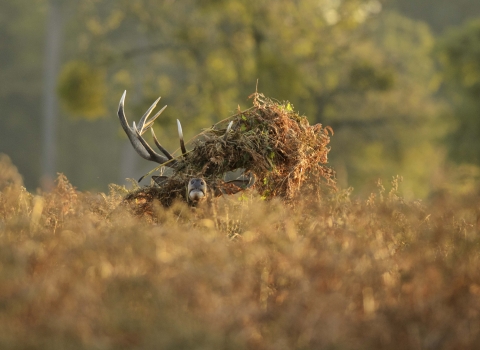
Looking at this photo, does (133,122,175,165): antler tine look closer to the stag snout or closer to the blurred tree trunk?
the stag snout

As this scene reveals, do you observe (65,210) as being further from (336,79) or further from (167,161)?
(336,79)

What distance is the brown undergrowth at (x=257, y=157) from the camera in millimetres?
7730

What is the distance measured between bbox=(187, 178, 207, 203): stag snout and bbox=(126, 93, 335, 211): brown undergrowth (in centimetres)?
24

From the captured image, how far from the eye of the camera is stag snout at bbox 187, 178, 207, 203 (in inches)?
284

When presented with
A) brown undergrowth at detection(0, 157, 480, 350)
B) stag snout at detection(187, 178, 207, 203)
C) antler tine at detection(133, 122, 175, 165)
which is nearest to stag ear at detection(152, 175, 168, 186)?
stag snout at detection(187, 178, 207, 203)

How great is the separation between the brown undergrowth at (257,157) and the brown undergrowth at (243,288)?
1.63m

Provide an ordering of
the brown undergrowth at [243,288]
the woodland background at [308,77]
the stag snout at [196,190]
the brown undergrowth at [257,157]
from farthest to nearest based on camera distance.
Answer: the woodland background at [308,77], the brown undergrowth at [257,157], the stag snout at [196,190], the brown undergrowth at [243,288]

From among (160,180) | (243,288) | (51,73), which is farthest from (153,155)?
(51,73)

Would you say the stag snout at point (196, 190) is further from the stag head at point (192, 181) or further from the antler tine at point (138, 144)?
the antler tine at point (138, 144)

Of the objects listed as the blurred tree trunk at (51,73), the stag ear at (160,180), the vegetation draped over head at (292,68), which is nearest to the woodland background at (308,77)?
the vegetation draped over head at (292,68)

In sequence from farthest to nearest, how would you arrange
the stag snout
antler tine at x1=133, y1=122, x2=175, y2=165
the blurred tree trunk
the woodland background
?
the blurred tree trunk, the woodland background, antler tine at x1=133, y1=122, x2=175, y2=165, the stag snout

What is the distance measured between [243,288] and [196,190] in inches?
109

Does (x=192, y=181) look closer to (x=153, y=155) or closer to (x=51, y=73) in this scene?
(x=153, y=155)

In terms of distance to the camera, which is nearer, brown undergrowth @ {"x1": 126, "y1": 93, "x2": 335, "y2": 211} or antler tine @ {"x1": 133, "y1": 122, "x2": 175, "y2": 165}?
brown undergrowth @ {"x1": 126, "y1": 93, "x2": 335, "y2": 211}
